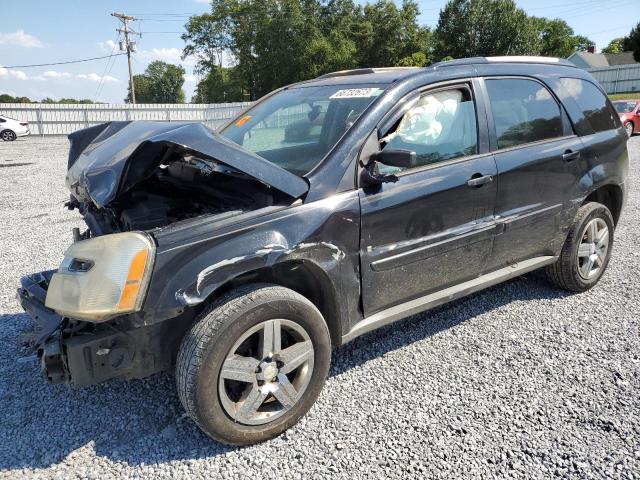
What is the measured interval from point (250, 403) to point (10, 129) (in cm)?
2623

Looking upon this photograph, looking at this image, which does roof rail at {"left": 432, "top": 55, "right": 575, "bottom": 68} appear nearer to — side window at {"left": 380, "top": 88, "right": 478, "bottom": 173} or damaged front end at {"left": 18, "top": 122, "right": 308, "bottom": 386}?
side window at {"left": 380, "top": 88, "right": 478, "bottom": 173}

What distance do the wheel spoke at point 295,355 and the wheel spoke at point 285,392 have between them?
48 mm

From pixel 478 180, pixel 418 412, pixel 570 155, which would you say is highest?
pixel 570 155

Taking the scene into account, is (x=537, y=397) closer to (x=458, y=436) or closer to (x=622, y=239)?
(x=458, y=436)

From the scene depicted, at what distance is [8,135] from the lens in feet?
77.5

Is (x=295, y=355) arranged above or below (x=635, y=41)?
below

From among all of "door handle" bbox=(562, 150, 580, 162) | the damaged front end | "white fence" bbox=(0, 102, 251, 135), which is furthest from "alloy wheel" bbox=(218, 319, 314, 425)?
"white fence" bbox=(0, 102, 251, 135)

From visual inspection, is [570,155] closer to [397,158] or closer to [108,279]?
[397,158]

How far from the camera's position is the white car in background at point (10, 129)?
914 inches

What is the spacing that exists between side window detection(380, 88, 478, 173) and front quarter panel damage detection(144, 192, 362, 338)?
0.55m

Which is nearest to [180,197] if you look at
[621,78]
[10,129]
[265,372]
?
[265,372]

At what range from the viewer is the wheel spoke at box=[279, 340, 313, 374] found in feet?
8.30

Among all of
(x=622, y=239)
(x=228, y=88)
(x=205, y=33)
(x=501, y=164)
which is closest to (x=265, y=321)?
(x=501, y=164)

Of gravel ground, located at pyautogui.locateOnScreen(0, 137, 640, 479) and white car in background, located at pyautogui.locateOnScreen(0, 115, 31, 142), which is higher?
white car in background, located at pyautogui.locateOnScreen(0, 115, 31, 142)
